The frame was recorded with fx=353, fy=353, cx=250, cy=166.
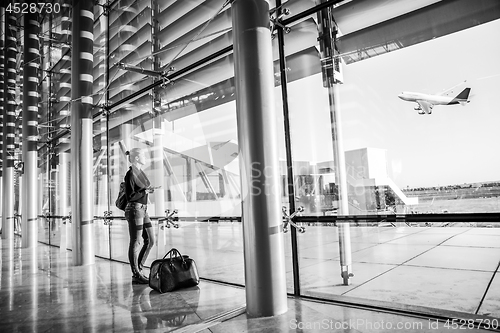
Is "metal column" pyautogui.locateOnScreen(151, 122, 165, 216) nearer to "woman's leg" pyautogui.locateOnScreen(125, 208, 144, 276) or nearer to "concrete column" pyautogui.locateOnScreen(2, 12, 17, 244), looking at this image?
"woman's leg" pyautogui.locateOnScreen(125, 208, 144, 276)

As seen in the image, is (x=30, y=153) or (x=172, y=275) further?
(x=30, y=153)

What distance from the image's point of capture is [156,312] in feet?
10.8

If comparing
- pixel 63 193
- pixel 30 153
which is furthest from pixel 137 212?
pixel 30 153

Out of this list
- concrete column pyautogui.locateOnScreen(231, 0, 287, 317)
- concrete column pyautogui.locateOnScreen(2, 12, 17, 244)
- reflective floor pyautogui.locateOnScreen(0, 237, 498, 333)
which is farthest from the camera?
concrete column pyautogui.locateOnScreen(2, 12, 17, 244)

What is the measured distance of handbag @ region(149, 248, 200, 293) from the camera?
396 centimetres

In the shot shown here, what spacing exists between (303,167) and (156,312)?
2.08 meters

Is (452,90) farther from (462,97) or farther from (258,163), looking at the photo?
(258,163)

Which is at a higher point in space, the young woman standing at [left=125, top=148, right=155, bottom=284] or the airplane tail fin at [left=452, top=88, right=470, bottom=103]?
the airplane tail fin at [left=452, top=88, right=470, bottom=103]

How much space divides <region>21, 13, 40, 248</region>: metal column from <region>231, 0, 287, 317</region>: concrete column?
28.6ft

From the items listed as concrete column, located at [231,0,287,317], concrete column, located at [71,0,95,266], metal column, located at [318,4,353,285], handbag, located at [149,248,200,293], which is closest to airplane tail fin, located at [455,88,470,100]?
metal column, located at [318,4,353,285]

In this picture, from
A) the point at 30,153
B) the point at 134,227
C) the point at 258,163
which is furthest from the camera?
the point at 30,153

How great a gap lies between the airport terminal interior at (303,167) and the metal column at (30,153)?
3.99 m

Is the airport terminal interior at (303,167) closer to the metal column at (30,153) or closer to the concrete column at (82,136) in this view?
the concrete column at (82,136)

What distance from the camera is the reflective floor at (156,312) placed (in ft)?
9.07
